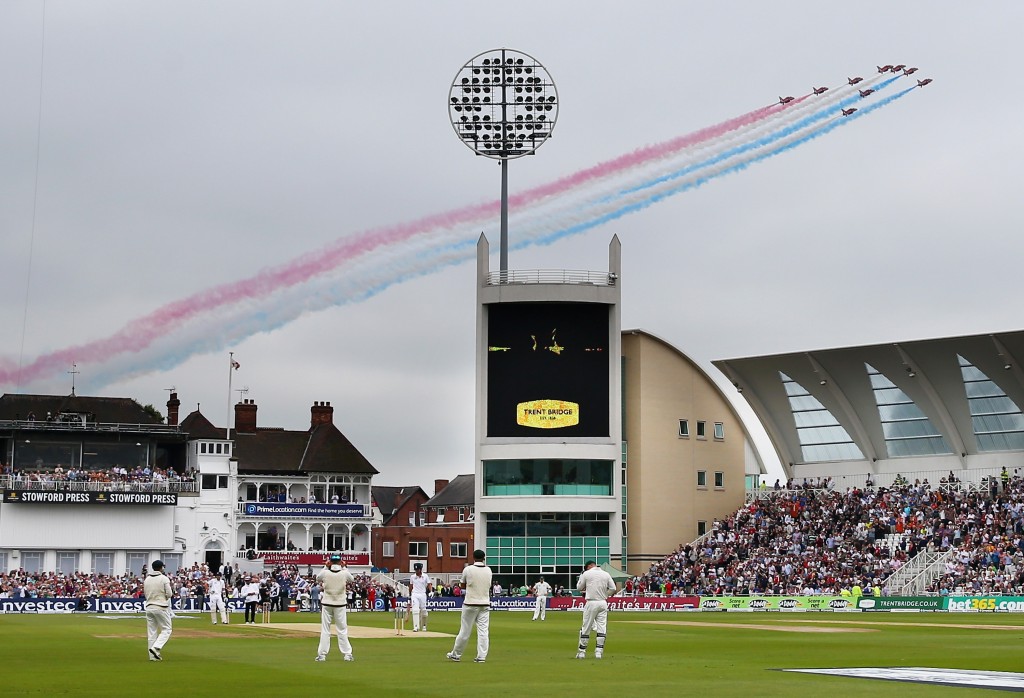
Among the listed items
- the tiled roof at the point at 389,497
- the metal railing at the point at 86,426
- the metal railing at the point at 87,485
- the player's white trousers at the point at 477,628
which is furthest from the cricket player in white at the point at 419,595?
the tiled roof at the point at 389,497

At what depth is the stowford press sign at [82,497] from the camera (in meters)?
81.4

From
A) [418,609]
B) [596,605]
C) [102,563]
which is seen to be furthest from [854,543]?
[596,605]

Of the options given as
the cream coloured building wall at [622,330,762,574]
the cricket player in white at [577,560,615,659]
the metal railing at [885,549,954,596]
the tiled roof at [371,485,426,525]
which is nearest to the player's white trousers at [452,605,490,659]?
the cricket player in white at [577,560,615,659]

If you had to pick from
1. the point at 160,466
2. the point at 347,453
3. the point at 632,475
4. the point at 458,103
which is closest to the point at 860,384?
the point at 632,475

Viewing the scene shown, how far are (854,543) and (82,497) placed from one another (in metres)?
43.5

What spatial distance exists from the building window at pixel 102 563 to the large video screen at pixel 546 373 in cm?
2402

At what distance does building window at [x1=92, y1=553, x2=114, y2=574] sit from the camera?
83438mm

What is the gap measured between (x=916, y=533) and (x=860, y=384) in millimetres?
14728

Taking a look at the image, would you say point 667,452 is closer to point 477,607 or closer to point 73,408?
point 73,408

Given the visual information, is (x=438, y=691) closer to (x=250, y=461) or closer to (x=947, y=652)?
(x=947, y=652)

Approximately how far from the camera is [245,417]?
326 feet

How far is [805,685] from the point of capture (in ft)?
65.2

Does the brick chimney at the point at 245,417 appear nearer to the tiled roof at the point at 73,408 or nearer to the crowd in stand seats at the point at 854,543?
the tiled roof at the point at 73,408

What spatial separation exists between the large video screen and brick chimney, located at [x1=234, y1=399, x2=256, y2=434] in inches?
939
